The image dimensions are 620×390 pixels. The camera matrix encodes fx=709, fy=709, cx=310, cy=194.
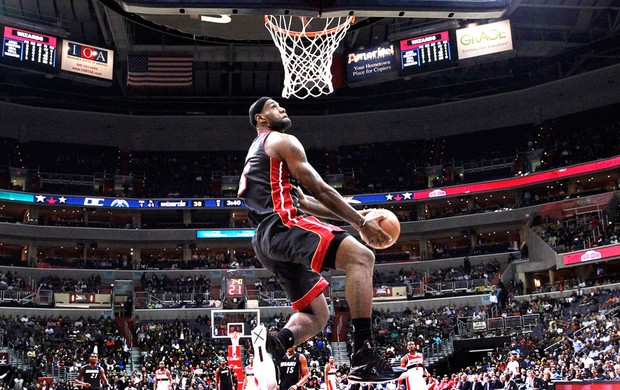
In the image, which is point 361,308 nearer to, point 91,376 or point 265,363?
point 265,363

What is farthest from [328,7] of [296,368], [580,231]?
[580,231]

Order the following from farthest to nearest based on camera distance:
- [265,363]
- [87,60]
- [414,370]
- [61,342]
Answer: [61,342] < [87,60] < [414,370] < [265,363]

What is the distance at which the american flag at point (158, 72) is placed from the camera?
108 feet

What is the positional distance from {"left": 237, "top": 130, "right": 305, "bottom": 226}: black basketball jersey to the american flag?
28536mm

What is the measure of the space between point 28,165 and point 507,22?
1186 inches

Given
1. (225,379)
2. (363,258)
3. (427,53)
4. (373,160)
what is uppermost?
(427,53)

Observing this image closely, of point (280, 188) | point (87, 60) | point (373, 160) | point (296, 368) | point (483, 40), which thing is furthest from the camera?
point (373, 160)

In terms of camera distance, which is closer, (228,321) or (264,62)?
(228,321)

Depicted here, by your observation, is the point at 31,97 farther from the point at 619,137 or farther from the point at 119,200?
the point at 619,137

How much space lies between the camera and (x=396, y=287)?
3922 centimetres

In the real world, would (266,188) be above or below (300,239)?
above

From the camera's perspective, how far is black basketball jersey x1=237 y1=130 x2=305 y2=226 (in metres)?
5.25

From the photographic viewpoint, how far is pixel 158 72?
33.2 meters

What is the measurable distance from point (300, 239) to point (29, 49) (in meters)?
28.4
